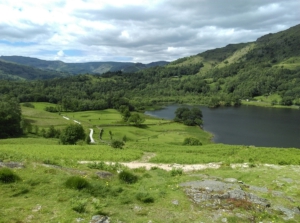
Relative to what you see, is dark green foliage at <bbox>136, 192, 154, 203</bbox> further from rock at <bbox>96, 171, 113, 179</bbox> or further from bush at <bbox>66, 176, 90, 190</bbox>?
rock at <bbox>96, 171, 113, 179</bbox>

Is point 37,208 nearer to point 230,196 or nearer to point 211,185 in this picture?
point 211,185

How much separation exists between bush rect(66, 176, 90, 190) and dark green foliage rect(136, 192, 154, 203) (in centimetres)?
319

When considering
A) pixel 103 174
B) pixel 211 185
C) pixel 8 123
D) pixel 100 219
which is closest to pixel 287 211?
pixel 211 185

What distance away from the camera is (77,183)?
15.5m

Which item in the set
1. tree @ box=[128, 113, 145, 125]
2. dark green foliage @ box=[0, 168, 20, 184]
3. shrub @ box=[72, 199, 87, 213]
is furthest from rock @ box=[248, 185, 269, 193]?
tree @ box=[128, 113, 145, 125]

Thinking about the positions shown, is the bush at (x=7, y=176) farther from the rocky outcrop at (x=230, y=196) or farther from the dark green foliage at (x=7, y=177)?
the rocky outcrop at (x=230, y=196)

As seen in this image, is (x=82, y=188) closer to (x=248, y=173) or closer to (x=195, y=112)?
(x=248, y=173)

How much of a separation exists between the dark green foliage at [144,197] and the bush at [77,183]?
126 inches

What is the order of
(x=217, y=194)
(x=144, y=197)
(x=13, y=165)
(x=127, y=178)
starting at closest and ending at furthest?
(x=144, y=197), (x=217, y=194), (x=13, y=165), (x=127, y=178)

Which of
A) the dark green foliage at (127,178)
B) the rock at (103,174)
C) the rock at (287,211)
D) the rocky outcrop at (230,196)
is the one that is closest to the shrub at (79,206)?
the rock at (103,174)

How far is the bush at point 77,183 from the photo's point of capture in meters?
15.5

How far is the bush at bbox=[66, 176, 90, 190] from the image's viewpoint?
50.8 ft

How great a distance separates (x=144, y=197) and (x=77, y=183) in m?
4.16

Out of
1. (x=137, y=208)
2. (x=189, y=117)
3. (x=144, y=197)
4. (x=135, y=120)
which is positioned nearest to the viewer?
(x=137, y=208)
